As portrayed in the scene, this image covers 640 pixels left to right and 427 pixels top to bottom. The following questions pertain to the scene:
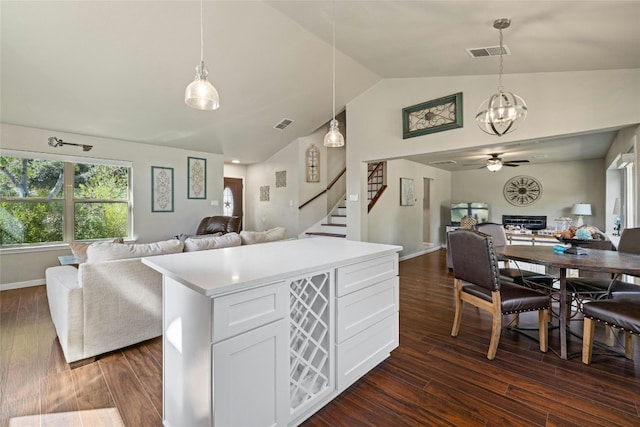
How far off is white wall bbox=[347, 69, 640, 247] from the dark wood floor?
232cm

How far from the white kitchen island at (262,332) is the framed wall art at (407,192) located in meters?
4.73

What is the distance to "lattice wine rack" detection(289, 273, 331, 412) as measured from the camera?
5.44 feet

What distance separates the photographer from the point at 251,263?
170cm

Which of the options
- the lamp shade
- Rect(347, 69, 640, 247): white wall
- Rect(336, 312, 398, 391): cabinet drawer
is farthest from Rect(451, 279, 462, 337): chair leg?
the lamp shade

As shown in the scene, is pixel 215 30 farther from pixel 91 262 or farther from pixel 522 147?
pixel 522 147

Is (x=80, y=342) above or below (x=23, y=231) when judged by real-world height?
below

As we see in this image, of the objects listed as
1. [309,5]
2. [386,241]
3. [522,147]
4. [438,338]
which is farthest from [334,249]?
[522,147]

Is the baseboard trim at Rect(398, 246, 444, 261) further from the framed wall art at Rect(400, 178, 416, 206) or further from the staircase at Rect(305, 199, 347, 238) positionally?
the staircase at Rect(305, 199, 347, 238)

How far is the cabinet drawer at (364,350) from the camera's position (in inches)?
72.8

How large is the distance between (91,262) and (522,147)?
6639 mm

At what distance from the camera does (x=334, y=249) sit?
2.24m

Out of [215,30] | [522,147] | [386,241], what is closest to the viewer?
→ [215,30]

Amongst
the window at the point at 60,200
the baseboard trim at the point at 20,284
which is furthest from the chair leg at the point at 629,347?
the baseboard trim at the point at 20,284

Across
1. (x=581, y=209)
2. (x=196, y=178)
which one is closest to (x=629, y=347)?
(x=581, y=209)
